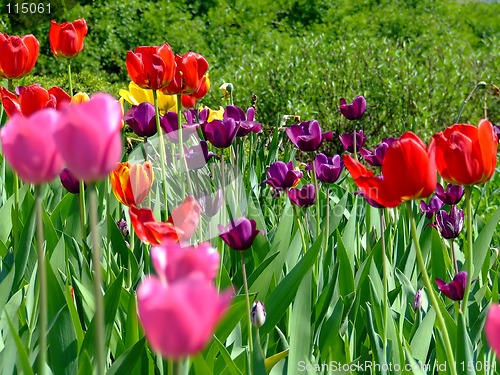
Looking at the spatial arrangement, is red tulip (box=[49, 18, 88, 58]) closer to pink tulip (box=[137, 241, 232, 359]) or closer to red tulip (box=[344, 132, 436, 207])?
red tulip (box=[344, 132, 436, 207])

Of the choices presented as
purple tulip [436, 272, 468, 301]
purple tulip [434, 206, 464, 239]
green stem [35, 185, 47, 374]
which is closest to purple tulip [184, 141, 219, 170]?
purple tulip [434, 206, 464, 239]

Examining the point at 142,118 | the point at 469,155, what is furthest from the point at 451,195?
the point at 469,155

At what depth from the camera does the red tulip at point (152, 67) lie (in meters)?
1.82

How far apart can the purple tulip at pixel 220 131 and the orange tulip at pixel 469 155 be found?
3.13 ft

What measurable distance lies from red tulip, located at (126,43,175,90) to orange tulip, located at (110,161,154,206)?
0.29 m

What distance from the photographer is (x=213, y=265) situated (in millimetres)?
496

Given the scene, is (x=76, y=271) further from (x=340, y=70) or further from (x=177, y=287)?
(x=340, y=70)

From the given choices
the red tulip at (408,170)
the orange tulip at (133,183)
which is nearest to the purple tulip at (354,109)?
the orange tulip at (133,183)

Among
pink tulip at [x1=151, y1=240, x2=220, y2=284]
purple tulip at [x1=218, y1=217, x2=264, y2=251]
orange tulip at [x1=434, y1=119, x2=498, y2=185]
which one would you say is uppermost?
pink tulip at [x1=151, y1=240, x2=220, y2=284]

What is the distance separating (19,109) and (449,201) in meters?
1.13

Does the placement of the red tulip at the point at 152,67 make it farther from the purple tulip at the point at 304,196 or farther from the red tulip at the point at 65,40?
the red tulip at the point at 65,40

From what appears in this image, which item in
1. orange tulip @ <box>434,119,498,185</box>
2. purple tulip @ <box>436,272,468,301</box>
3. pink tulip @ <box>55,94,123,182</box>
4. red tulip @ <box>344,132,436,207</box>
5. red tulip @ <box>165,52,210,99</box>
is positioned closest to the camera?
pink tulip @ <box>55,94,123,182</box>

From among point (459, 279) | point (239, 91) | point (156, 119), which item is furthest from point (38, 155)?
point (239, 91)

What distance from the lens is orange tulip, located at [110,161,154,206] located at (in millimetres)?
1597
